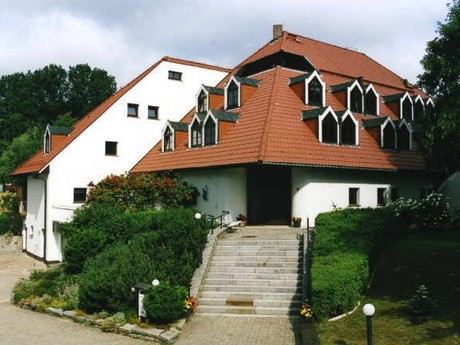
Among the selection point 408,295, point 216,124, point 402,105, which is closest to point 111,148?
point 216,124

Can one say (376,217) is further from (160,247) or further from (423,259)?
(160,247)

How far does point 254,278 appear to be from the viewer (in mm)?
17969

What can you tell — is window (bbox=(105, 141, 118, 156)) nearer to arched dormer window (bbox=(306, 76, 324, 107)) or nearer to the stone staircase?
arched dormer window (bbox=(306, 76, 324, 107))

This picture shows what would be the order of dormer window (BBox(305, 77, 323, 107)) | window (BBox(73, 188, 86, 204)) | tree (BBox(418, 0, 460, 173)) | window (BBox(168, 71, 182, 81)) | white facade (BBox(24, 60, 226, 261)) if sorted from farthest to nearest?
window (BBox(168, 71, 182, 81)) < window (BBox(73, 188, 86, 204)) < white facade (BBox(24, 60, 226, 261)) < dormer window (BBox(305, 77, 323, 107)) < tree (BBox(418, 0, 460, 173))

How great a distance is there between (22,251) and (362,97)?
26.9m

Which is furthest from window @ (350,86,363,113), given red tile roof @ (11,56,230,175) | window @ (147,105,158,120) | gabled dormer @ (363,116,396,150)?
window @ (147,105,158,120)

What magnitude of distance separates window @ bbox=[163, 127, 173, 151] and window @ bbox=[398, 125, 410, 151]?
14.0 m

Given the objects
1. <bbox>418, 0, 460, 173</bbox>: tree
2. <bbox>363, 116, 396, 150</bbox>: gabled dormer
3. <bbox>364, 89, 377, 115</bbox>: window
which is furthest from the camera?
<bbox>364, 89, 377, 115</bbox>: window

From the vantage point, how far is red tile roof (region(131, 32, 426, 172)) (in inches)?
974

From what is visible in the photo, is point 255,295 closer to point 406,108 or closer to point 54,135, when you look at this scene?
point 406,108

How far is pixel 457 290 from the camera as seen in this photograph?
14297 millimetres

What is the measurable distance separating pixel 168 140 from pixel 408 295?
2024cm

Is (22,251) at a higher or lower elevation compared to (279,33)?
lower

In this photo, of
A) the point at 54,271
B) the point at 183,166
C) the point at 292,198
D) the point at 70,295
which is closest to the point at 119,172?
the point at 183,166
